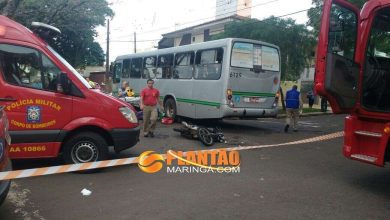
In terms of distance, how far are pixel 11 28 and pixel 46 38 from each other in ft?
4.48

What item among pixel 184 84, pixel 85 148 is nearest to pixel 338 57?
pixel 85 148

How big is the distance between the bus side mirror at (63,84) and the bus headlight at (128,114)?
978mm

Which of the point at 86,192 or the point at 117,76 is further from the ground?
the point at 117,76

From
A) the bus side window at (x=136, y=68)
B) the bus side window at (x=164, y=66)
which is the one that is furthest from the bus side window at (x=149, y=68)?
the bus side window at (x=136, y=68)

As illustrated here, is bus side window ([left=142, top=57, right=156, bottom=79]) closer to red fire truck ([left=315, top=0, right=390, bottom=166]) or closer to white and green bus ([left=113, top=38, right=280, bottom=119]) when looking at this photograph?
white and green bus ([left=113, top=38, right=280, bottom=119])

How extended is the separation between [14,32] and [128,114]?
7.42 feet

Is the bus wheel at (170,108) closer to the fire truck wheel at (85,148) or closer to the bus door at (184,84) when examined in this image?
the bus door at (184,84)

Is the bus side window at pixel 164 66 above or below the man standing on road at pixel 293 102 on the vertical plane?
above

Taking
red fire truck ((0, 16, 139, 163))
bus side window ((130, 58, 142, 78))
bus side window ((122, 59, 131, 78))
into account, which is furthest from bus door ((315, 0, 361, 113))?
bus side window ((122, 59, 131, 78))

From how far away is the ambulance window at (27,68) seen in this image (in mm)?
6184

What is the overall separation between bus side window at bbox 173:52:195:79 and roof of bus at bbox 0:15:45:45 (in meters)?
7.36

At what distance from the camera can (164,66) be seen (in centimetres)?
1519

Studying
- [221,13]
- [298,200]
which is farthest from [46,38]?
[221,13]

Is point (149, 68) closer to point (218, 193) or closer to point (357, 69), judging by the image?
point (357, 69)
